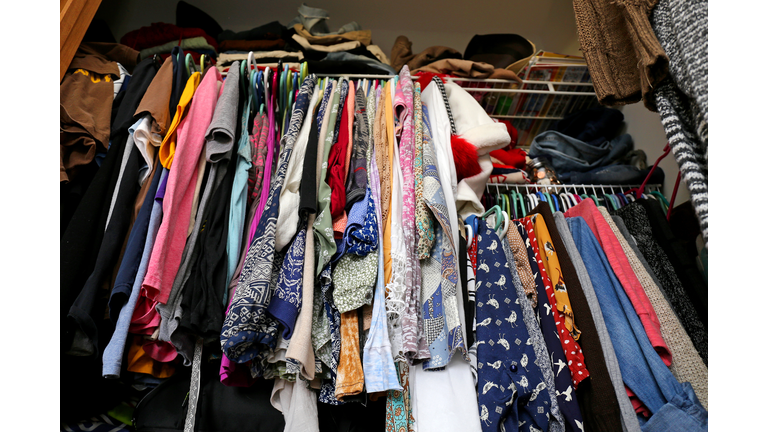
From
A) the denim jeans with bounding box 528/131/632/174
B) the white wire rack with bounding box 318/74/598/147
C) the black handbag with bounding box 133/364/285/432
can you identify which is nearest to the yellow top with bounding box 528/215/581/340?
the denim jeans with bounding box 528/131/632/174

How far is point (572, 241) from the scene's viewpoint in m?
1.00

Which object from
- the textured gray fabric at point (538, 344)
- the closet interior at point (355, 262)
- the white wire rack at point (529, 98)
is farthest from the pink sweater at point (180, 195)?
the textured gray fabric at point (538, 344)

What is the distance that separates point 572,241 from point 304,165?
765 mm

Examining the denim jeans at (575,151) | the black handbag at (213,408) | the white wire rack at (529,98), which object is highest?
the white wire rack at (529,98)

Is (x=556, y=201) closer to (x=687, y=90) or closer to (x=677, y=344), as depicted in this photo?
(x=677, y=344)

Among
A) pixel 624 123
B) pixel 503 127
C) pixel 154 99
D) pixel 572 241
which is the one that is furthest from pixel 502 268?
pixel 624 123

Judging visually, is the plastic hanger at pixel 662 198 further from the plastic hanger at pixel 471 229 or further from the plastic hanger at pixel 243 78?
the plastic hanger at pixel 243 78

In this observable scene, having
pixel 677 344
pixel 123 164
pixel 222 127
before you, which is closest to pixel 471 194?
pixel 677 344

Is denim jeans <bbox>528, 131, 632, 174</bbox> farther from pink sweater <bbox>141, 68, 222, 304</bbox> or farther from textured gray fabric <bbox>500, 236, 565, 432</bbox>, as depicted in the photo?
pink sweater <bbox>141, 68, 222, 304</bbox>

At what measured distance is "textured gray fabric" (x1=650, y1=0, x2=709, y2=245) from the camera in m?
0.52

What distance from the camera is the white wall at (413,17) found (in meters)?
1.81

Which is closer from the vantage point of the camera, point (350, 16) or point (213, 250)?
point (213, 250)

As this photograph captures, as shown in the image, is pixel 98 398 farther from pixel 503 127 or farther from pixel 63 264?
pixel 503 127

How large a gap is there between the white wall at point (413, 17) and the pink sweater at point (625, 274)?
1.27 m
